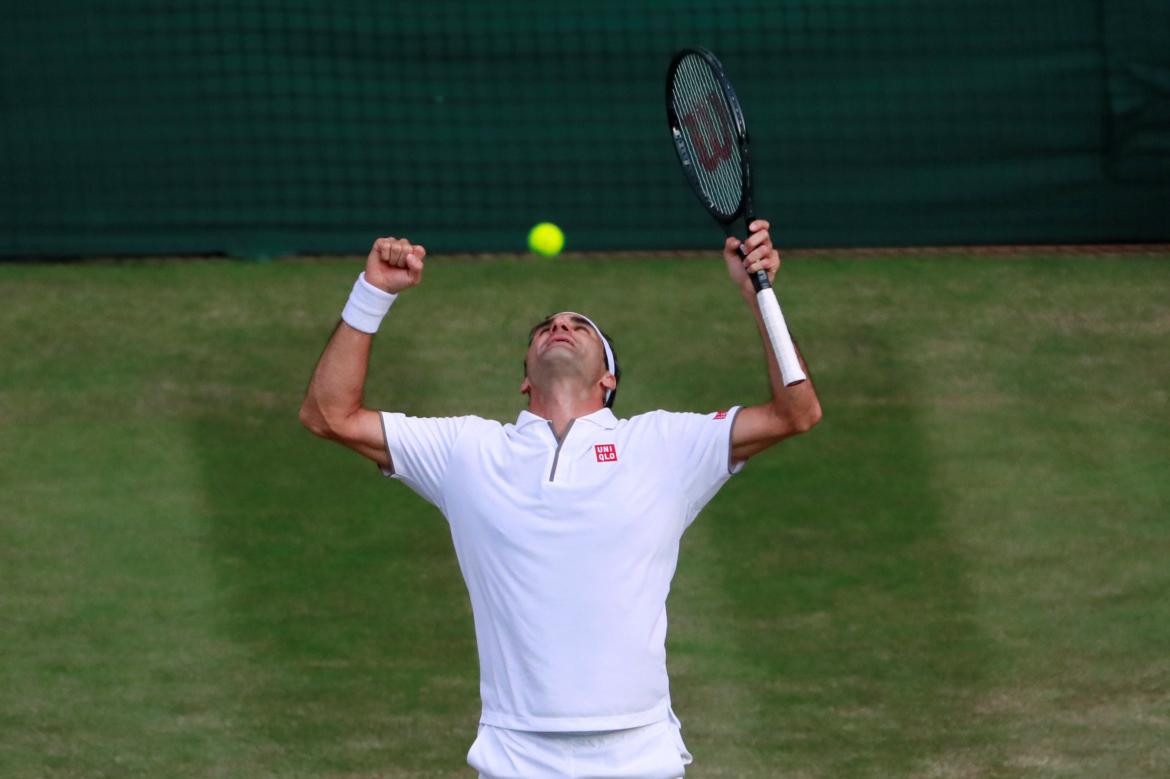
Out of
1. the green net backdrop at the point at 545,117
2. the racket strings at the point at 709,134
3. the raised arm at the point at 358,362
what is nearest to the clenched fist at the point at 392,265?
the raised arm at the point at 358,362

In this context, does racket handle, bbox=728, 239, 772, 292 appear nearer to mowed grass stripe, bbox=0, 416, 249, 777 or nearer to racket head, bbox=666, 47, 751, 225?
racket head, bbox=666, 47, 751, 225

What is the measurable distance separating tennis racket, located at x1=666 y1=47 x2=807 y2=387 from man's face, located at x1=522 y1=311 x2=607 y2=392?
0.51m

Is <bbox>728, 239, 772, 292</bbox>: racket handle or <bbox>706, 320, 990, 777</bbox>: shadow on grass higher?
<bbox>728, 239, 772, 292</bbox>: racket handle

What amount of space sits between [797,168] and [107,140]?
173 inches

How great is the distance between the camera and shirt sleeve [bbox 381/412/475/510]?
582 centimetres

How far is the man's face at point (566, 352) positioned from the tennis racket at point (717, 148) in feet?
1.67

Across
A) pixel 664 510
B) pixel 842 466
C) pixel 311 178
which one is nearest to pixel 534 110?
pixel 311 178

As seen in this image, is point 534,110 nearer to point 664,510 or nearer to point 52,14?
point 52,14

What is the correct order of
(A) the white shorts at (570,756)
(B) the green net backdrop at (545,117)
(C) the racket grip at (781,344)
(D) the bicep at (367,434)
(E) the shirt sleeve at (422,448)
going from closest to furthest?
(A) the white shorts at (570,756), (C) the racket grip at (781,344), (E) the shirt sleeve at (422,448), (D) the bicep at (367,434), (B) the green net backdrop at (545,117)

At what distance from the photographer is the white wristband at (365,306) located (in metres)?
6.00

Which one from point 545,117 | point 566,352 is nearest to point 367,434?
point 566,352

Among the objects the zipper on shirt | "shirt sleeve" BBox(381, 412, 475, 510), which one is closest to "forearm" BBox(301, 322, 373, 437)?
"shirt sleeve" BBox(381, 412, 475, 510)

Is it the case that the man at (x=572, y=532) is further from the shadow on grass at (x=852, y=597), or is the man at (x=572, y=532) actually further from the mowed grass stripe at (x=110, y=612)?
the mowed grass stripe at (x=110, y=612)

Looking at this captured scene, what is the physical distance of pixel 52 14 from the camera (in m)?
13.0
